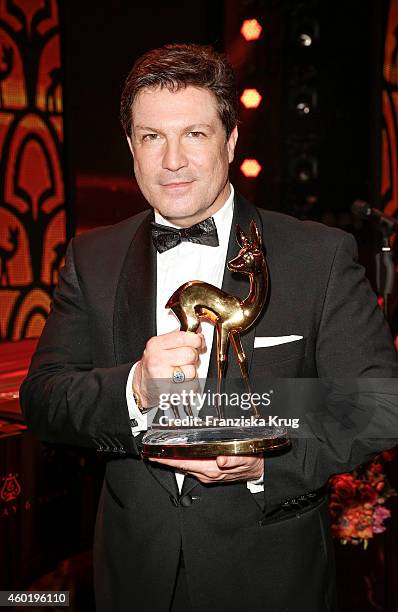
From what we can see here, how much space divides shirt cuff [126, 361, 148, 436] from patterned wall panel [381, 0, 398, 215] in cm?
427

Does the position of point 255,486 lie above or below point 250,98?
below

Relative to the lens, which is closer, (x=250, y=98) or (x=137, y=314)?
(x=137, y=314)

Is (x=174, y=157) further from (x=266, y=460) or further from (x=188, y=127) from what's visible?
(x=266, y=460)

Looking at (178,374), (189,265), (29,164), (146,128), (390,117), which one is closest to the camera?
(178,374)

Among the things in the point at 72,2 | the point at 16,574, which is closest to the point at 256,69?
the point at 72,2

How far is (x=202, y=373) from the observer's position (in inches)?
60.9

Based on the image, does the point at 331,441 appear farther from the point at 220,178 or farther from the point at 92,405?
the point at 220,178

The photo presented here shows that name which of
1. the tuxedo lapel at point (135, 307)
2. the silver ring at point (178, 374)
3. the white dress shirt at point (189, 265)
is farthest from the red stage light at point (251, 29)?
the silver ring at point (178, 374)

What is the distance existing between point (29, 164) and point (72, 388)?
2.69 meters

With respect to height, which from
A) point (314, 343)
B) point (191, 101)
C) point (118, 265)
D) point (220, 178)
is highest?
point (191, 101)

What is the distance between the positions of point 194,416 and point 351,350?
36 cm

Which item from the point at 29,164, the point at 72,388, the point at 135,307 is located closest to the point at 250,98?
the point at 29,164

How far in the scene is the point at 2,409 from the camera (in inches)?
101

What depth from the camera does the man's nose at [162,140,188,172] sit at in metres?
1.52
